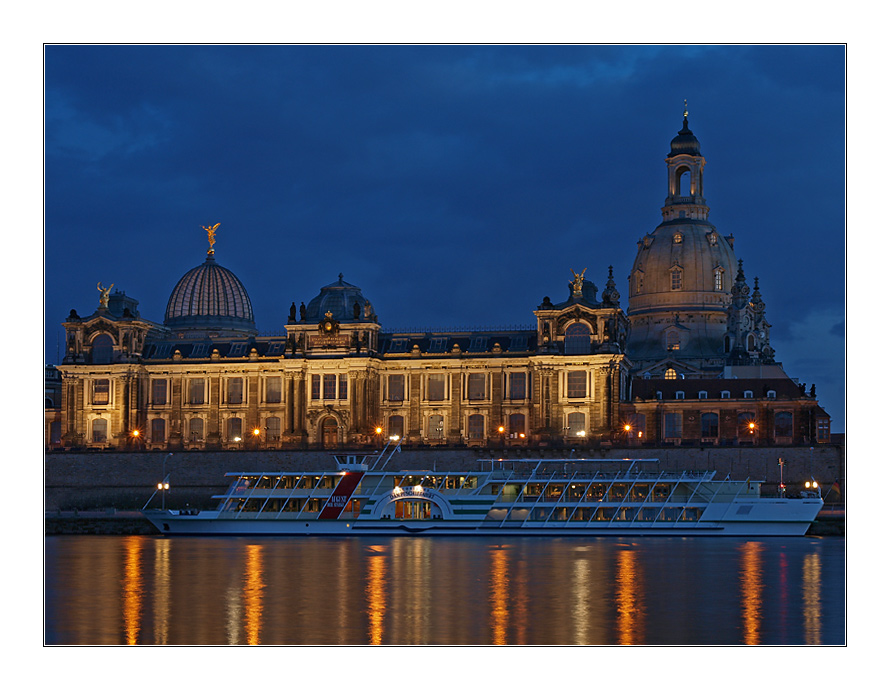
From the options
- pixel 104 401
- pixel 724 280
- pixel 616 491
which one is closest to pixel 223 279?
pixel 104 401

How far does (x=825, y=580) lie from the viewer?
50.9m

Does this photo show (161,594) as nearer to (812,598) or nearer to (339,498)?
(812,598)

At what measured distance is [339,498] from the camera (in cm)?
7712

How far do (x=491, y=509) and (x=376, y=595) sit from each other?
103 ft

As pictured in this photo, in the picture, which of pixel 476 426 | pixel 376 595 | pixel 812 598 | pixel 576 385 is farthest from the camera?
pixel 476 426

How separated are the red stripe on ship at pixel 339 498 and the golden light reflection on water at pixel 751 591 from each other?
22485 millimetres

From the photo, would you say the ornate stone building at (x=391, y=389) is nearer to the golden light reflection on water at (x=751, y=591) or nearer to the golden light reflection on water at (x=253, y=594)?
the golden light reflection on water at (x=751, y=591)

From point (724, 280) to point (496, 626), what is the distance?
9558 cm

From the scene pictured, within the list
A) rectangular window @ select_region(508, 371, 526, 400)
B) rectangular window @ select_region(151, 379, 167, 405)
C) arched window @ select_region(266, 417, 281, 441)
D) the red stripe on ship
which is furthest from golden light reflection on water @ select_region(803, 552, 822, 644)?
rectangular window @ select_region(151, 379, 167, 405)

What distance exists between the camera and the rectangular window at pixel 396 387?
105188mm

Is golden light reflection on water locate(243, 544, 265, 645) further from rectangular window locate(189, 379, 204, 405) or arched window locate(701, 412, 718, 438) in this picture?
arched window locate(701, 412, 718, 438)

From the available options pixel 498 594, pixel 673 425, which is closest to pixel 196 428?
pixel 673 425

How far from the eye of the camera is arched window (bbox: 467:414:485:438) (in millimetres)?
104062
